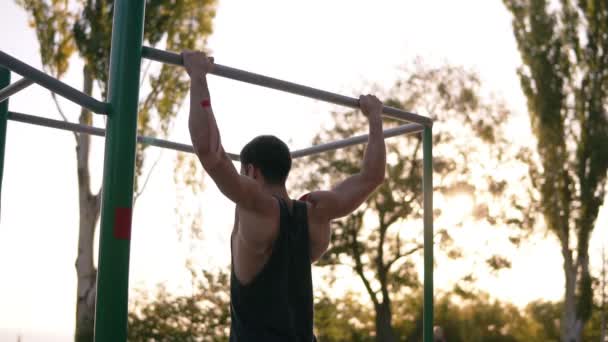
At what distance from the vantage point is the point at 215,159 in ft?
6.05

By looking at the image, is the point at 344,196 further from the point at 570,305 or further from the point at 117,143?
the point at 570,305

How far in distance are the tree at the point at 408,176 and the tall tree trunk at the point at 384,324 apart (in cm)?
2

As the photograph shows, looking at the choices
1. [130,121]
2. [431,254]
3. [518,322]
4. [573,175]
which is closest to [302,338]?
[130,121]

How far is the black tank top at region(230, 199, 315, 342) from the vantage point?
203cm

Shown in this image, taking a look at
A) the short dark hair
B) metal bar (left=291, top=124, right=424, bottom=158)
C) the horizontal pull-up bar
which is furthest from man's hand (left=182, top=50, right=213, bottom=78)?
metal bar (left=291, top=124, right=424, bottom=158)

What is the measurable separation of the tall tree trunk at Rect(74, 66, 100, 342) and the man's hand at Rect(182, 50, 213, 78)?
32.1 feet

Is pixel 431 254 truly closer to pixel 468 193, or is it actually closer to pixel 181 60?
pixel 181 60

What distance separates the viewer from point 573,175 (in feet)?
44.1

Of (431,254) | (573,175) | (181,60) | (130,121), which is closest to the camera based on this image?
(130,121)

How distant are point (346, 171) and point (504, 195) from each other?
317 cm

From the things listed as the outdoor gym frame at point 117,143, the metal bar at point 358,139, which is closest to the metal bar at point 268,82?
the outdoor gym frame at point 117,143

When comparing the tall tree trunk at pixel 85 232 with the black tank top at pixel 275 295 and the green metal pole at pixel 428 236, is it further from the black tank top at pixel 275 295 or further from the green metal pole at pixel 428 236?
the black tank top at pixel 275 295

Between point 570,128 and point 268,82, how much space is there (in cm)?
1236

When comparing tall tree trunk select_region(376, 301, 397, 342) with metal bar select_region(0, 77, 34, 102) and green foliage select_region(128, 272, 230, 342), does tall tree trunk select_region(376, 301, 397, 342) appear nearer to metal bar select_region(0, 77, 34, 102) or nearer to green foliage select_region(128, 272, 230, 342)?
green foliage select_region(128, 272, 230, 342)
